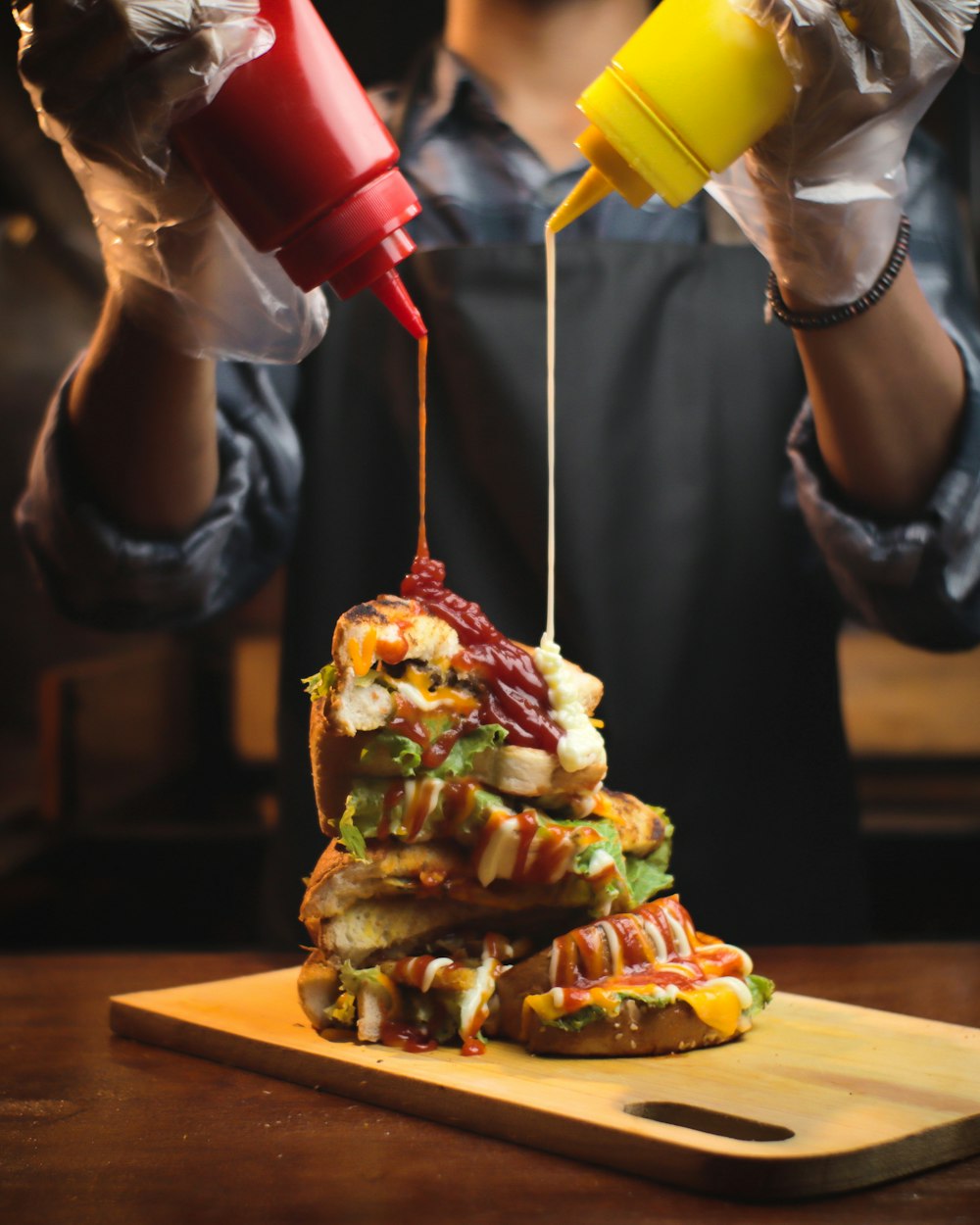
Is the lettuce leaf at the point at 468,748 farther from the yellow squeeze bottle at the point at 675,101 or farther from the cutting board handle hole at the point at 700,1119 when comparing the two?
the yellow squeeze bottle at the point at 675,101

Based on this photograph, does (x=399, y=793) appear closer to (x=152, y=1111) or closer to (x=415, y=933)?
(x=415, y=933)

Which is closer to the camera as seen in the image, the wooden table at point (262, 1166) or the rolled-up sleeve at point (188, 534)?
the wooden table at point (262, 1166)

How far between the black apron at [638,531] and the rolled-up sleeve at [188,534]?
0.45 feet

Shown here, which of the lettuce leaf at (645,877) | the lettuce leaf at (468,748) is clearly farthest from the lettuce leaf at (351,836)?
the lettuce leaf at (645,877)

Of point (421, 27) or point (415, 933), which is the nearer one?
point (415, 933)

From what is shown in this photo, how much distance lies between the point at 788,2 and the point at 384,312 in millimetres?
1311

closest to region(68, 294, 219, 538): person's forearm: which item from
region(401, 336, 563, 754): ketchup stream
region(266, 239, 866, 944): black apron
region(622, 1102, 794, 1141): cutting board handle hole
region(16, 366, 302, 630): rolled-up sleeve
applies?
region(16, 366, 302, 630): rolled-up sleeve

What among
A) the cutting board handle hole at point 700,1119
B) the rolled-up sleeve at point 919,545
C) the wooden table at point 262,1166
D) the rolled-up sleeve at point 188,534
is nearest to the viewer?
the wooden table at point 262,1166

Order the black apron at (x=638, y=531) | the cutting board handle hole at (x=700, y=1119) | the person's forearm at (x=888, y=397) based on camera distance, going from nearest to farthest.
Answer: the cutting board handle hole at (x=700, y=1119) → the person's forearm at (x=888, y=397) → the black apron at (x=638, y=531)

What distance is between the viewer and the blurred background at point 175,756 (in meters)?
4.20

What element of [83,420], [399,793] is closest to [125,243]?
[83,420]

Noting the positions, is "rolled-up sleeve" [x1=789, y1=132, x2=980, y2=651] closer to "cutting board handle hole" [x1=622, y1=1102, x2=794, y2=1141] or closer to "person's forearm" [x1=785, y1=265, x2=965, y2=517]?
"person's forearm" [x1=785, y1=265, x2=965, y2=517]

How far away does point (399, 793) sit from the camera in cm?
158

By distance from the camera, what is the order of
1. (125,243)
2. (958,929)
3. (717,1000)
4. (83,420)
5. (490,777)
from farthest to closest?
(958,929), (83,420), (125,243), (490,777), (717,1000)
